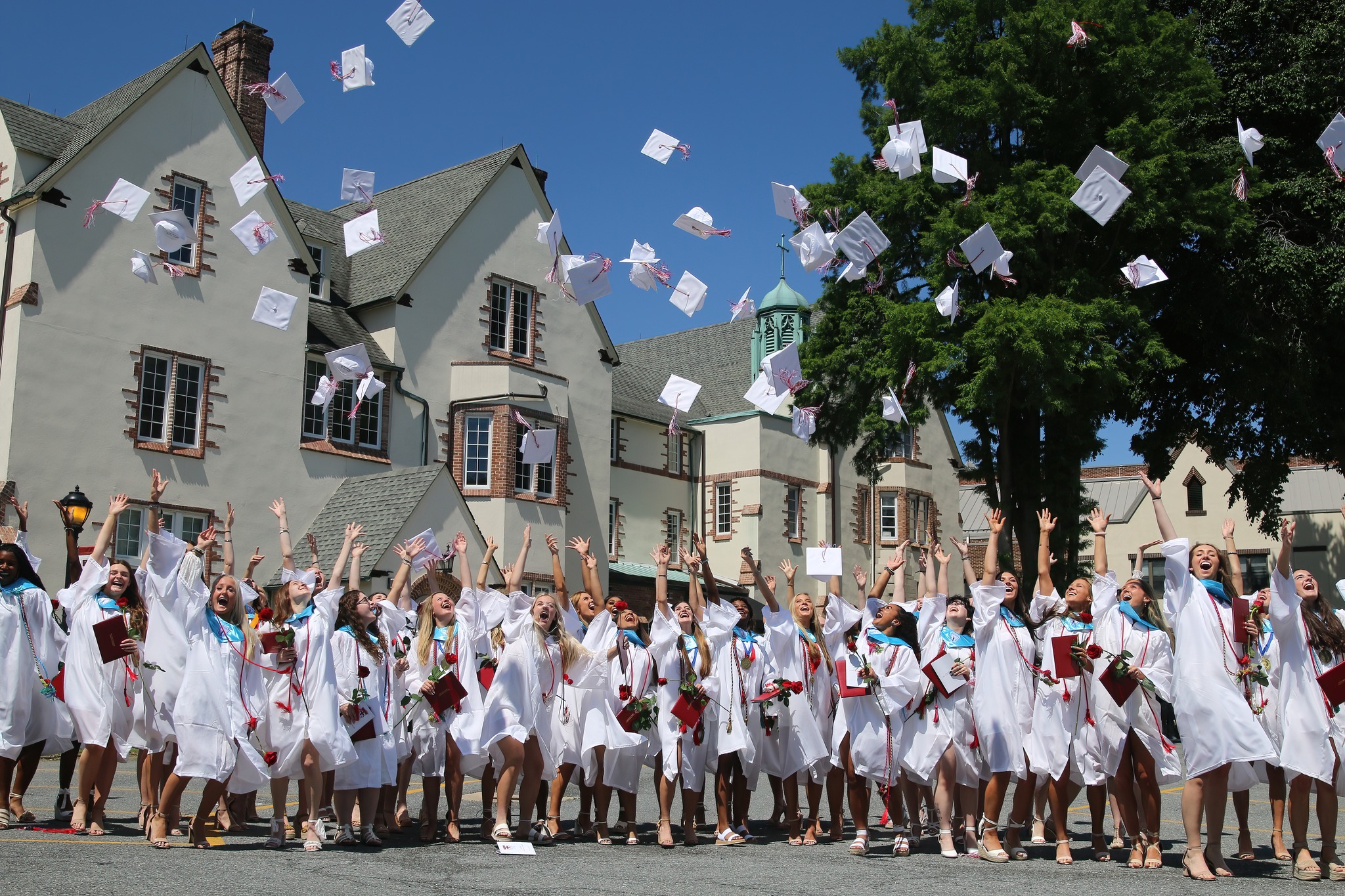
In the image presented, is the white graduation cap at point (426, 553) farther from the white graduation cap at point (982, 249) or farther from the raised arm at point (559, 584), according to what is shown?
the white graduation cap at point (982, 249)

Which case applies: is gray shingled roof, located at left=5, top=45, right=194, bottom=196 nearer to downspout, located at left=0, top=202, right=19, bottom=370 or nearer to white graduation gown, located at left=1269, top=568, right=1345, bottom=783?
downspout, located at left=0, top=202, right=19, bottom=370

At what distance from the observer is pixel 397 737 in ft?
34.1

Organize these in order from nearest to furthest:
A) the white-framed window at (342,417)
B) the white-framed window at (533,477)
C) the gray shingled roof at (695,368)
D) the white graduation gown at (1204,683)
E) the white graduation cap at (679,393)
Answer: the white graduation gown at (1204,683) → the white graduation cap at (679,393) → the white-framed window at (342,417) → the white-framed window at (533,477) → the gray shingled roof at (695,368)

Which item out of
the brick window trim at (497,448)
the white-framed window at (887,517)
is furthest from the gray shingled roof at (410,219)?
the white-framed window at (887,517)

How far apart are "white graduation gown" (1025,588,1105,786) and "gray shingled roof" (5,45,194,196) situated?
20751mm

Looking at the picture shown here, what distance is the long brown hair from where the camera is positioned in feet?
31.6

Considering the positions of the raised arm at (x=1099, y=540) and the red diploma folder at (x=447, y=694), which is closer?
the raised arm at (x=1099, y=540)

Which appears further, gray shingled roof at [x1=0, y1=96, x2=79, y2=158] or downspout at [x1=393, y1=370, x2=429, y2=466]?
downspout at [x1=393, y1=370, x2=429, y2=466]

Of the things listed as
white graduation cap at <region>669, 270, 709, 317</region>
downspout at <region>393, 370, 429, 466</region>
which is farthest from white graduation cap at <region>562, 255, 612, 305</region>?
downspout at <region>393, 370, 429, 466</region>

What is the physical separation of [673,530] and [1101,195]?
22.4 m

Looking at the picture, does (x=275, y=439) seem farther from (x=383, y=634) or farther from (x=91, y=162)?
(x=383, y=634)

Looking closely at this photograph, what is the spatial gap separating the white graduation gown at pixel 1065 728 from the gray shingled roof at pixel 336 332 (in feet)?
69.1

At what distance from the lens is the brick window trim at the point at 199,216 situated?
2505 cm

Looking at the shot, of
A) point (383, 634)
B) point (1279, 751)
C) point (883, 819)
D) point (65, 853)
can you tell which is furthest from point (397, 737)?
point (1279, 751)
